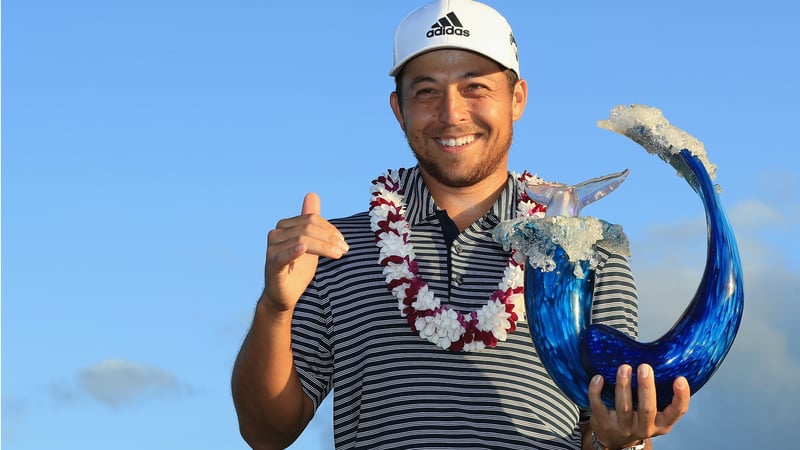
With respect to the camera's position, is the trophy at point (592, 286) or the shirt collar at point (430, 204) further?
the shirt collar at point (430, 204)

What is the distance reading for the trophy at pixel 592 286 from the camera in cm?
→ 415

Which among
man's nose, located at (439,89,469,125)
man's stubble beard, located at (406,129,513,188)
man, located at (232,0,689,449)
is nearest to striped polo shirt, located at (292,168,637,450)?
man, located at (232,0,689,449)

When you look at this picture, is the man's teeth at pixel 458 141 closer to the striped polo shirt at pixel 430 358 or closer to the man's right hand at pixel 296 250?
the striped polo shirt at pixel 430 358

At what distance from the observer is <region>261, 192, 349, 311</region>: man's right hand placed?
4188 mm

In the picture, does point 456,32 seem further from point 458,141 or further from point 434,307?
point 434,307

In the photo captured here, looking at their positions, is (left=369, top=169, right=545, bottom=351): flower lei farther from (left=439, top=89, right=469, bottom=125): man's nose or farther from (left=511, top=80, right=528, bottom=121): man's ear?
(left=439, top=89, right=469, bottom=125): man's nose

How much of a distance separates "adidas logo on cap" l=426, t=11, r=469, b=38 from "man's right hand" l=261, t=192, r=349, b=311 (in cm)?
104

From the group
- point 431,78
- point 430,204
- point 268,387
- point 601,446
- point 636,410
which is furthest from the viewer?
point 430,204

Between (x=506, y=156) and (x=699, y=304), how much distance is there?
1.37 metres

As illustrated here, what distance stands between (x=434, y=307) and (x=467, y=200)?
57 cm

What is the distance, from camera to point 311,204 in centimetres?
446

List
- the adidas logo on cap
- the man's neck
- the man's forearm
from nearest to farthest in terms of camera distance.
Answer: the man's forearm < the adidas logo on cap < the man's neck

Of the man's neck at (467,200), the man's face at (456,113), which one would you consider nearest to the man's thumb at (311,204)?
the man's face at (456,113)

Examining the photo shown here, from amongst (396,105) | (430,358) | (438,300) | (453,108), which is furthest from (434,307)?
(396,105)
